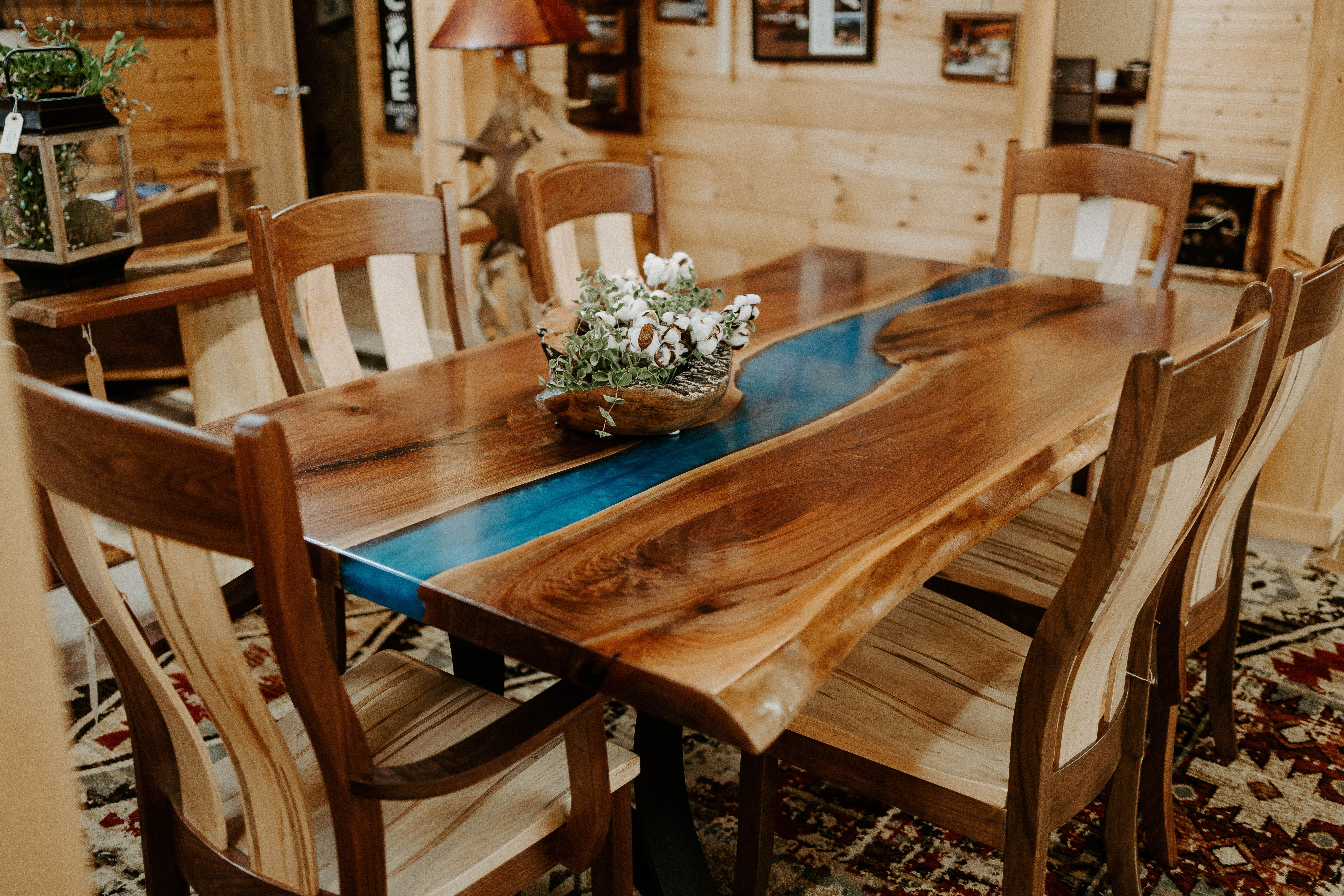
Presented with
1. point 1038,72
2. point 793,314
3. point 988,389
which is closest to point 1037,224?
point 1038,72

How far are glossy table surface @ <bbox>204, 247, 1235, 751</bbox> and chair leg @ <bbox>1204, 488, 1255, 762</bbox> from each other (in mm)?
448

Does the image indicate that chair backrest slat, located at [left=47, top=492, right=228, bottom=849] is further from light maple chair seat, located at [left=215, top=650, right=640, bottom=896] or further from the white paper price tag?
the white paper price tag

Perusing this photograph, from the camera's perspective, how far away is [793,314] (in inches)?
85.7

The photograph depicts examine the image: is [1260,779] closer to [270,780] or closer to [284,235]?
[270,780]

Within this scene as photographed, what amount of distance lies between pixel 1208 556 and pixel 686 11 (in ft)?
9.59

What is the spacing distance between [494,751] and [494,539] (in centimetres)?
25

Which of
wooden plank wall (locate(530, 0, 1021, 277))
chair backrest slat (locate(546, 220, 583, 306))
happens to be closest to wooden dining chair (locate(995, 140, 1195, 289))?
wooden plank wall (locate(530, 0, 1021, 277))

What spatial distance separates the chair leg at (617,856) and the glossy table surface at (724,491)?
13.1 inches

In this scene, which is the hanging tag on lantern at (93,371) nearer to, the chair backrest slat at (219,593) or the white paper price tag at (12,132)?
the white paper price tag at (12,132)

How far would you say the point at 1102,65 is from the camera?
5.82 metres

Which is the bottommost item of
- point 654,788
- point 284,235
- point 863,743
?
point 654,788

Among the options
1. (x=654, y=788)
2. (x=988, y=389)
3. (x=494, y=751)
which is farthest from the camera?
(x=988, y=389)

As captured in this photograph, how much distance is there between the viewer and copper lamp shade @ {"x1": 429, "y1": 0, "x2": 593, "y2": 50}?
10.3ft

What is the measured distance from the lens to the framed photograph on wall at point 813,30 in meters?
3.57
